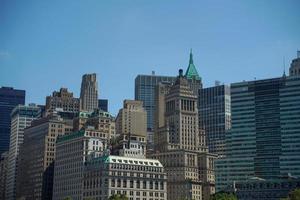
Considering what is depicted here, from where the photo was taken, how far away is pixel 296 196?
7003 inches

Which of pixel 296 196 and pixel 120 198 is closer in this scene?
pixel 296 196

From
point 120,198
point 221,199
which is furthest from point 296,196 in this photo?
point 120,198

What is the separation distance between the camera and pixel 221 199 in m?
198

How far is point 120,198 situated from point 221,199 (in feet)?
109

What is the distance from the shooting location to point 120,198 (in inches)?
7534

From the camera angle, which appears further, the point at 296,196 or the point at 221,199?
the point at 221,199

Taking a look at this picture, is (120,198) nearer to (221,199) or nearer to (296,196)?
(221,199)

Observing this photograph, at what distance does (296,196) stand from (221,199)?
28335mm

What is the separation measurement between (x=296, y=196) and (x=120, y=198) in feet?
176
